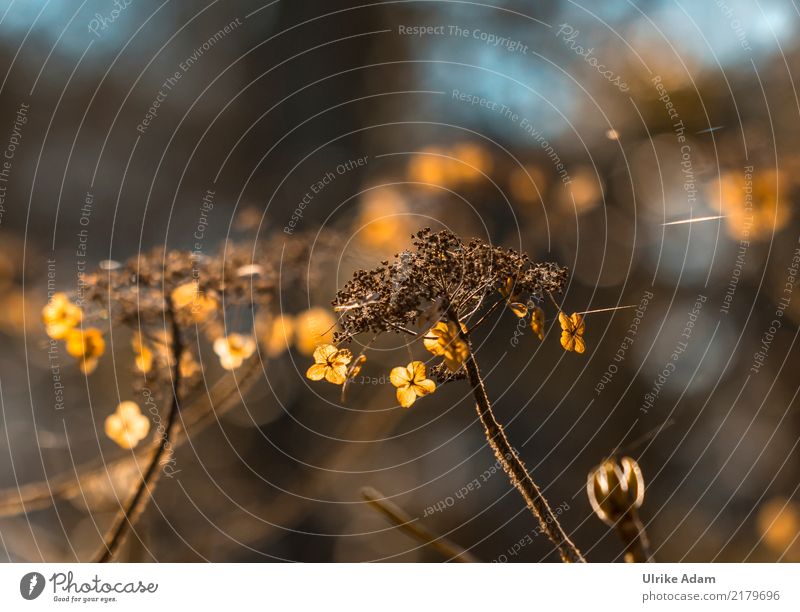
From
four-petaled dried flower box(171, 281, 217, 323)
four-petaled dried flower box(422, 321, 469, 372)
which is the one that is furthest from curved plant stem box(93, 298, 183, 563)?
four-petaled dried flower box(422, 321, 469, 372)

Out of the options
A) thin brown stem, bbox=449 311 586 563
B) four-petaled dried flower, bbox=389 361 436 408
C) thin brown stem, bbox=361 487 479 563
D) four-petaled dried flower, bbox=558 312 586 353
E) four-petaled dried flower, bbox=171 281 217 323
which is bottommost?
thin brown stem, bbox=361 487 479 563

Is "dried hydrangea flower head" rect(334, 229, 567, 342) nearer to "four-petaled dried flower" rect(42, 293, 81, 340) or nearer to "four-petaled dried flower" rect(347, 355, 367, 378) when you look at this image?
"four-petaled dried flower" rect(347, 355, 367, 378)

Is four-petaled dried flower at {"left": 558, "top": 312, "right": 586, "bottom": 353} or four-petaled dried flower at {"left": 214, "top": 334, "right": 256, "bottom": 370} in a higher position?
four-petaled dried flower at {"left": 214, "top": 334, "right": 256, "bottom": 370}

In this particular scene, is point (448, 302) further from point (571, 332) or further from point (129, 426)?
point (129, 426)

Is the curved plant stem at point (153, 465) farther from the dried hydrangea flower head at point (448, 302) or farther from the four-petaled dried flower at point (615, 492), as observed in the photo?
the four-petaled dried flower at point (615, 492)

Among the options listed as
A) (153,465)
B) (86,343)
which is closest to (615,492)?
(153,465)

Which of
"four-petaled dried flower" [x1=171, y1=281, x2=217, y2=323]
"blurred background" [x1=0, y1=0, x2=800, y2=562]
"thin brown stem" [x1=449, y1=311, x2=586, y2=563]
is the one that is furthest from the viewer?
"blurred background" [x1=0, y1=0, x2=800, y2=562]
